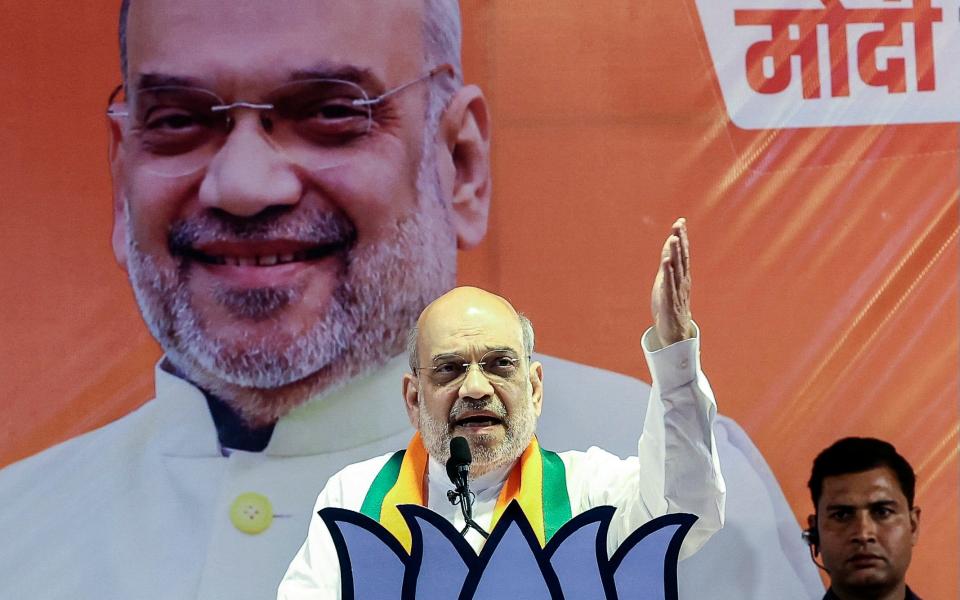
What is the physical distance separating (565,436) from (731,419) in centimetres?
49

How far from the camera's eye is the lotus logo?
1.90 metres

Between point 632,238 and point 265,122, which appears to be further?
point 632,238

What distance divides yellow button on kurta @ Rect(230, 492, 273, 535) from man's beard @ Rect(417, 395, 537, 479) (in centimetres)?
113

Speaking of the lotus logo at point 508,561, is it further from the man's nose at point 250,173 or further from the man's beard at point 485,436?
the man's nose at point 250,173

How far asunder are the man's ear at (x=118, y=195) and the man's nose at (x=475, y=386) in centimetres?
160

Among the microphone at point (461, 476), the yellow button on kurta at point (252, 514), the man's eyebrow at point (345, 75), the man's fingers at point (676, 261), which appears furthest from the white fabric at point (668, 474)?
the man's eyebrow at point (345, 75)

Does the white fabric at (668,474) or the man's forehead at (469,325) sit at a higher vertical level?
the man's forehead at (469,325)

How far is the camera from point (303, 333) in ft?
11.7

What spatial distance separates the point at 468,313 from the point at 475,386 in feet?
0.57

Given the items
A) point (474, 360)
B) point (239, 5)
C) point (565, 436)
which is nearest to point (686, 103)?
point (565, 436)

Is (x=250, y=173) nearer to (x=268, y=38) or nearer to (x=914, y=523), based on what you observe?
(x=268, y=38)

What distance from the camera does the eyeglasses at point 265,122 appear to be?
3.50 m

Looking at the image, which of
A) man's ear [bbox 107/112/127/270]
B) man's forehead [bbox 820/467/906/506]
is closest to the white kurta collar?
man's ear [bbox 107/112/127/270]

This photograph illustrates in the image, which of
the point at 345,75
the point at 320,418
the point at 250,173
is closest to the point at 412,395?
the point at 320,418
